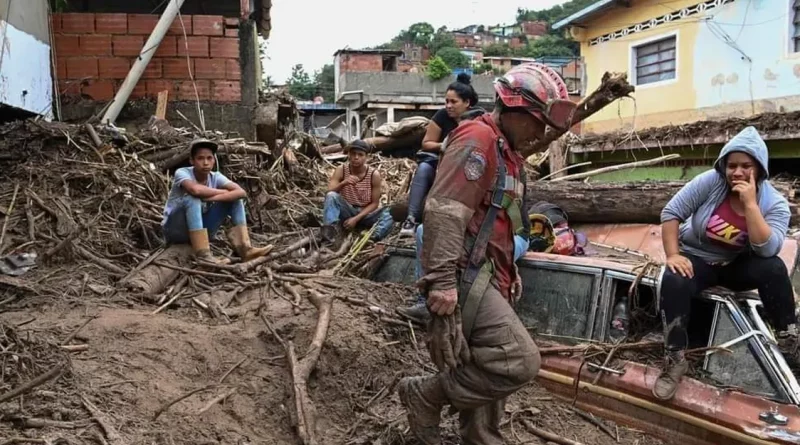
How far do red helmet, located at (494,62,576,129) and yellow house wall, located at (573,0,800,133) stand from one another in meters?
9.72

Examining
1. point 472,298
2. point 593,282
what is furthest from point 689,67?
point 472,298

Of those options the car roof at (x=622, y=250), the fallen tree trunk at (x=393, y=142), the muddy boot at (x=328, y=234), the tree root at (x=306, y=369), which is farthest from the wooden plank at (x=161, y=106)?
the fallen tree trunk at (x=393, y=142)

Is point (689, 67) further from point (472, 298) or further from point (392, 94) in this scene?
point (392, 94)

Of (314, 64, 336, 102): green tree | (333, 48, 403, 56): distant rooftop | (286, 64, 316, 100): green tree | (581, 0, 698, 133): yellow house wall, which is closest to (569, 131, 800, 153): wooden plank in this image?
(581, 0, 698, 133): yellow house wall

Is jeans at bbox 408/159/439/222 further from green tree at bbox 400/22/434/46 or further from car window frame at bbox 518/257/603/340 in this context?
green tree at bbox 400/22/434/46

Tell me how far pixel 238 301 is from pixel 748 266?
3.40 m

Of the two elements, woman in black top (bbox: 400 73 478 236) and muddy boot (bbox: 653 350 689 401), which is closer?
muddy boot (bbox: 653 350 689 401)

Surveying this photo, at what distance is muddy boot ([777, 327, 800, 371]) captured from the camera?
382cm

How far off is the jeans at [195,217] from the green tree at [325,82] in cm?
4167

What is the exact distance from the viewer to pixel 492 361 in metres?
3.23

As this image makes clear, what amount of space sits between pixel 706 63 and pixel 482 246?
13.5 meters

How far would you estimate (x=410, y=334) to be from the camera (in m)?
5.04

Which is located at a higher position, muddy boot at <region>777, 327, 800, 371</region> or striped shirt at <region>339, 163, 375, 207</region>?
striped shirt at <region>339, 163, 375, 207</region>

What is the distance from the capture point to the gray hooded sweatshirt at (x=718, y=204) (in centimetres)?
403
